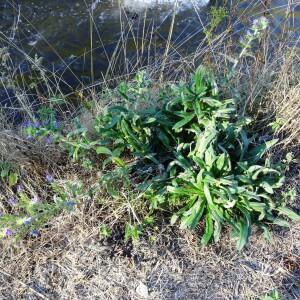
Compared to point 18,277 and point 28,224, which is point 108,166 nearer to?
point 28,224

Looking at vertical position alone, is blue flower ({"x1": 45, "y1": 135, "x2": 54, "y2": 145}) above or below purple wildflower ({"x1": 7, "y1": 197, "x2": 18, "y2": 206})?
above

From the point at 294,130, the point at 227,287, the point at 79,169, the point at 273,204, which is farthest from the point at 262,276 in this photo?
the point at 79,169

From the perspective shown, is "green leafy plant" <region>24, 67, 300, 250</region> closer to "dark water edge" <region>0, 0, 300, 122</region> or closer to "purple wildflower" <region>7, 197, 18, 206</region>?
"purple wildflower" <region>7, 197, 18, 206</region>

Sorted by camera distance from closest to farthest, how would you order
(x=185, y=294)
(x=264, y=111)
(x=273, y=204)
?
1. (x=185, y=294)
2. (x=273, y=204)
3. (x=264, y=111)

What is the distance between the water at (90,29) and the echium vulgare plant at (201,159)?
1988mm

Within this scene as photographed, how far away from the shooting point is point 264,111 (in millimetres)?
3119

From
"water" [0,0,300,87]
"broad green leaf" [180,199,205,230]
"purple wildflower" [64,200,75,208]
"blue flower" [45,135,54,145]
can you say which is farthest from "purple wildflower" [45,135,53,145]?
"water" [0,0,300,87]

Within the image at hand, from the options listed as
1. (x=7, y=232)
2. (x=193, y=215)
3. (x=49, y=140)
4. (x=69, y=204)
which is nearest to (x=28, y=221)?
(x=7, y=232)

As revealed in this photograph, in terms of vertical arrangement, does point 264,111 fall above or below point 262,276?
above

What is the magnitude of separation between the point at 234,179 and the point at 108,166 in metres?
0.81

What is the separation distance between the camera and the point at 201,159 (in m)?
2.54

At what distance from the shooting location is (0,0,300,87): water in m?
4.73

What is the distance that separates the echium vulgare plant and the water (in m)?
1.99

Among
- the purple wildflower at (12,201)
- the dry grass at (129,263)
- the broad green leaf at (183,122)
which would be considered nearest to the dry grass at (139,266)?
the dry grass at (129,263)
